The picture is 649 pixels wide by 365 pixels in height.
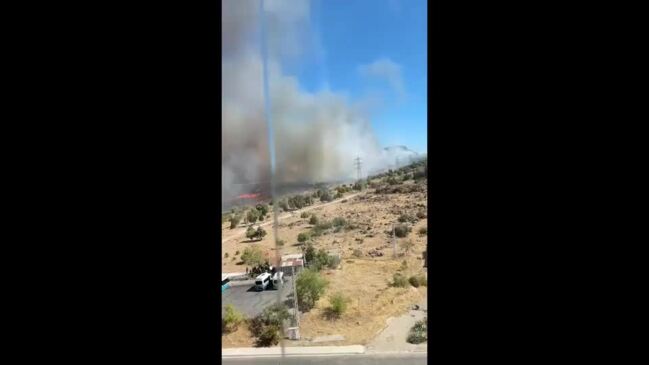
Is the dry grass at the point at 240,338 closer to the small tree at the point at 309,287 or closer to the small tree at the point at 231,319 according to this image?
the small tree at the point at 231,319

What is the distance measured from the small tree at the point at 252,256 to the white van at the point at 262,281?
0.05m

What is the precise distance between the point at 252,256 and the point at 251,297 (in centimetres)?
15

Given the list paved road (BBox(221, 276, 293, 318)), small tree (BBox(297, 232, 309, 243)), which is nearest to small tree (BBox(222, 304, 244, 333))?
paved road (BBox(221, 276, 293, 318))

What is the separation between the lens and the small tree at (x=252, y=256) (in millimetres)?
1349

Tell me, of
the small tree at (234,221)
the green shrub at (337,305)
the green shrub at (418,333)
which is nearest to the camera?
the small tree at (234,221)

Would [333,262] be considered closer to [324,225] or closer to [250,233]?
[324,225]

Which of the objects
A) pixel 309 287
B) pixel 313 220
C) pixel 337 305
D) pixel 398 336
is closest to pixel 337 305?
pixel 337 305

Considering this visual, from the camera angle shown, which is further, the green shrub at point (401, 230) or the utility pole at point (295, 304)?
the utility pole at point (295, 304)

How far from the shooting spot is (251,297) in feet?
4.53

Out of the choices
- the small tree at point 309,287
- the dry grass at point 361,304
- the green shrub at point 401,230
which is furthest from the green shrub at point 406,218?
the small tree at point 309,287

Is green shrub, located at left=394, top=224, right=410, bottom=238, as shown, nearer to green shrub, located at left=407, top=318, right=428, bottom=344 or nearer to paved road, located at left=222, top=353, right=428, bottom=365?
green shrub, located at left=407, top=318, right=428, bottom=344
